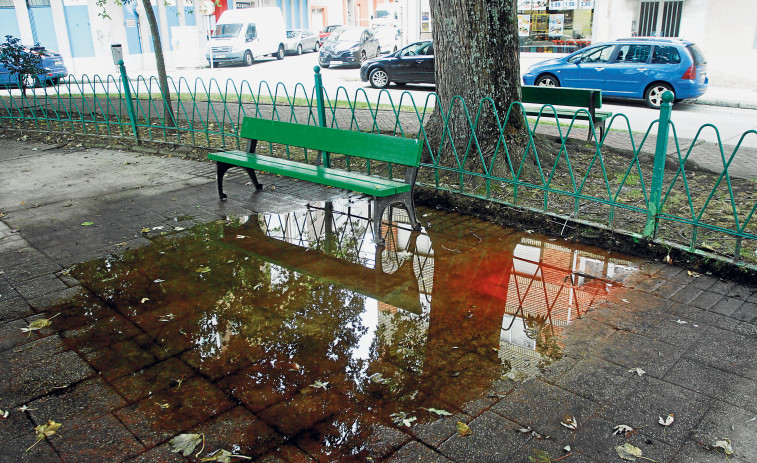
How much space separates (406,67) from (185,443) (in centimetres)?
1567

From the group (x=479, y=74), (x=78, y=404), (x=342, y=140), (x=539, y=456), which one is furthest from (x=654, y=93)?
(x=78, y=404)

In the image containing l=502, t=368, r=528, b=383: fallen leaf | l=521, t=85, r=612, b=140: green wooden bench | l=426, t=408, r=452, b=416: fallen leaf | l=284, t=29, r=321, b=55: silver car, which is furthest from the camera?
l=284, t=29, r=321, b=55: silver car

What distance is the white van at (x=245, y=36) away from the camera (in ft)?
90.8

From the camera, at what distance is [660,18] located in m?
19.1

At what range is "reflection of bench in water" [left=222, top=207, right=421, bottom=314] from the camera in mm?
4602

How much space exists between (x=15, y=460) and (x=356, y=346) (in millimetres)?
1842

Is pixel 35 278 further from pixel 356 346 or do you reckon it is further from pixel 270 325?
pixel 356 346

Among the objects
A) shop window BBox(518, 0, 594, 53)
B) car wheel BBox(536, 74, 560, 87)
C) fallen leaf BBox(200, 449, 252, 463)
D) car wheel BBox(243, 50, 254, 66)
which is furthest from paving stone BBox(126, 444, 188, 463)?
car wheel BBox(243, 50, 254, 66)

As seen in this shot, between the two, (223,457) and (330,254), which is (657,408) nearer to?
(223,457)

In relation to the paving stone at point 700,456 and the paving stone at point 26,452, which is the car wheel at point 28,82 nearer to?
the paving stone at point 26,452

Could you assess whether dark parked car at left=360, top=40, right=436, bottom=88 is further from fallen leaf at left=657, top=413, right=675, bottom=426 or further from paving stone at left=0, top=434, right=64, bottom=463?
paving stone at left=0, top=434, right=64, bottom=463

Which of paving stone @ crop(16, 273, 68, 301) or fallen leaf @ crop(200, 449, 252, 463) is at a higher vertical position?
paving stone @ crop(16, 273, 68, 301)

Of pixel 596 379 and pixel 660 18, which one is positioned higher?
pixel 660 18

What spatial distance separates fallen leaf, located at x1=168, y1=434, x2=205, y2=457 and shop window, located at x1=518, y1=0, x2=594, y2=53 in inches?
814
